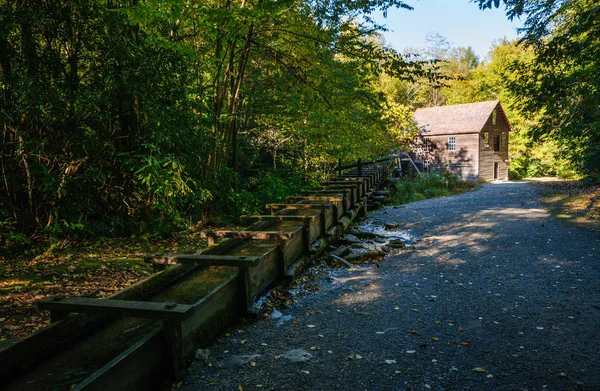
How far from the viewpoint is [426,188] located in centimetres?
2116

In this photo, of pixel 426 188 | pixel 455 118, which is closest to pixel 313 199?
pixel 426 188

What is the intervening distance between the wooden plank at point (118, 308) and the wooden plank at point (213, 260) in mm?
1094

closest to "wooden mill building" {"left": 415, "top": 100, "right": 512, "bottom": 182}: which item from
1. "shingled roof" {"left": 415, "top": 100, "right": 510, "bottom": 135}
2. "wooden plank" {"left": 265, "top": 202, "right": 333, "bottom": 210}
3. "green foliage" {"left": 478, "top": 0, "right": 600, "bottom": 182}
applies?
"shingled roof" {"left": 415, "top": 100, "right": 510, "bottom": 135}

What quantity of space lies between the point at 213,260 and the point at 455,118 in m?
30.5

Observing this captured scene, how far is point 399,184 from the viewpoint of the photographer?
2083 cm

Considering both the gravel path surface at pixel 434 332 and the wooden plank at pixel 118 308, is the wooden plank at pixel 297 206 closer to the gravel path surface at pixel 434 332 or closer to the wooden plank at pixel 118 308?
the gravel path surface at pixel 434 332

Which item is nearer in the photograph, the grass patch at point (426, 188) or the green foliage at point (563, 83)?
the green foliage at point (563, 83)

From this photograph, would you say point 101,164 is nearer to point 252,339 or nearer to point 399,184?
point 252,339

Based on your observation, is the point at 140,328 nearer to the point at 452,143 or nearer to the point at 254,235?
the point at 254,235

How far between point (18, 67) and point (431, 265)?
23.6 feet

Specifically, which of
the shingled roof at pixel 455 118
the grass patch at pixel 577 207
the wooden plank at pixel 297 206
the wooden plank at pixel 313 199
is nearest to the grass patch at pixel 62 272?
the wooden plank at pixel 297 206

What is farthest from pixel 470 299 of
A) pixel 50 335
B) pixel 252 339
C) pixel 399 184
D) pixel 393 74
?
pixel 399 184

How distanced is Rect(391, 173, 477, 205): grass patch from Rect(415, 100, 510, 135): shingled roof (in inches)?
265

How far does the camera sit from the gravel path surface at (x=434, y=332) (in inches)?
114
